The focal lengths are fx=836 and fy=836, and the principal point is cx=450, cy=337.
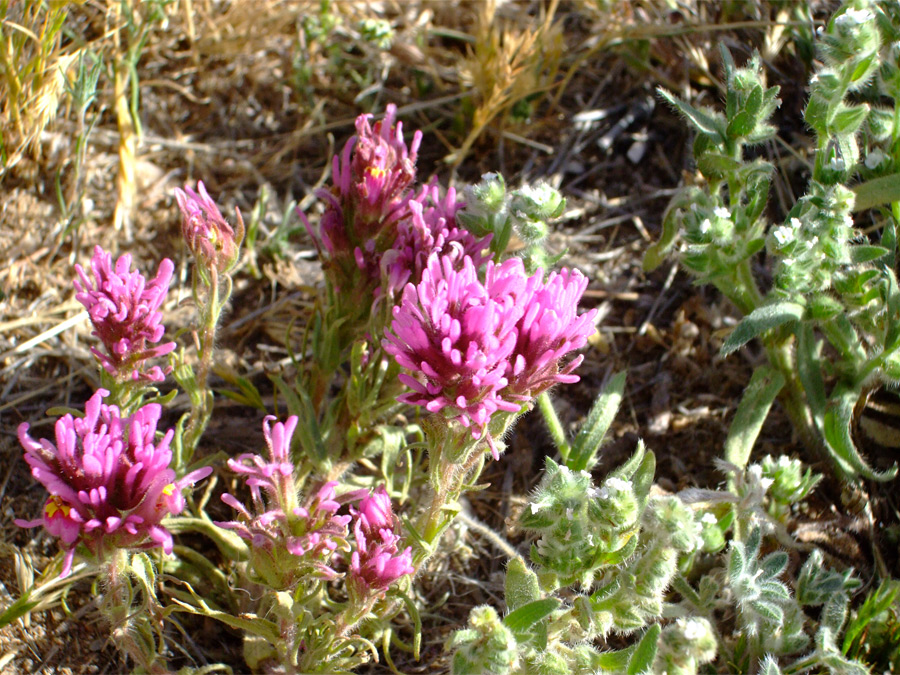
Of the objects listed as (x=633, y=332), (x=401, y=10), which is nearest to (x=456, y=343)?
(x=633, y=332)

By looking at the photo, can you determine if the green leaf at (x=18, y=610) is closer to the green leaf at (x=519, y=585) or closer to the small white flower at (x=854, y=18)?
the green leaf at (x=519, y=585)

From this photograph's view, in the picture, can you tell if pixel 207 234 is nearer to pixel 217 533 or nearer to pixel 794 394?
pixel 217 533

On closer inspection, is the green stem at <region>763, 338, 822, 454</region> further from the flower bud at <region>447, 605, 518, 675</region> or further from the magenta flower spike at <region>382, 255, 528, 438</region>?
the flower bud at <region>447, 605, 518, 675</region>

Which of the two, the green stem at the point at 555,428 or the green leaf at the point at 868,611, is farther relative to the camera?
the green stem at the point at 555,428

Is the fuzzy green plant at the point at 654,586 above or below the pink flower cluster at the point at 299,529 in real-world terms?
below

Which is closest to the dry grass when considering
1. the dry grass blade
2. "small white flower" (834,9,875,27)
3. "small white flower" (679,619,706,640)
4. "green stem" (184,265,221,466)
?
the dry grass blade

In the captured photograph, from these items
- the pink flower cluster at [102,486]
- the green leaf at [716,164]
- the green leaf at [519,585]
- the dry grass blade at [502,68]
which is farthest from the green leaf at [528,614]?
the dry grass blade at [502,68]

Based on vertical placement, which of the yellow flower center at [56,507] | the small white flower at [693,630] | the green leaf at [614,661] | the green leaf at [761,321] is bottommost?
the green leaf at [614,661]

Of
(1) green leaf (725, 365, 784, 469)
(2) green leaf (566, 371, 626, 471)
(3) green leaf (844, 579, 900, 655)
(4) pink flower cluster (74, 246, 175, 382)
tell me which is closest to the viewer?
(4) pink flower cluster (74, 246, 175, 382)
